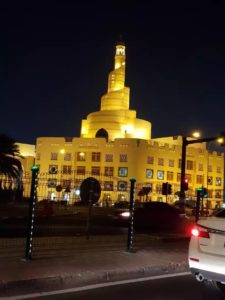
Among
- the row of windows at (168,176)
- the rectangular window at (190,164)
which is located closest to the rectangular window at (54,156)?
the row of windows at (168,176)

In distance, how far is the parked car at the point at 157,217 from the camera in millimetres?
25703

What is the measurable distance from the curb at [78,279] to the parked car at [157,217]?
45.9 feet

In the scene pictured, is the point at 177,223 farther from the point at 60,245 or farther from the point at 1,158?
the point at 1,158

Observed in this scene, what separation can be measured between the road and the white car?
0.51m

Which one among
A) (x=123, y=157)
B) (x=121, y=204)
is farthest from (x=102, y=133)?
(x=121, y=204)

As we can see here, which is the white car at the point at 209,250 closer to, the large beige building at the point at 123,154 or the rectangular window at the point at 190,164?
the large beige building at the point at 123,154

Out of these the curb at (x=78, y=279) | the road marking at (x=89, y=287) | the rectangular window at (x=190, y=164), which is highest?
the rectangular window at (x=190, y=164)

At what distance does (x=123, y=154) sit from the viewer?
98250 mm

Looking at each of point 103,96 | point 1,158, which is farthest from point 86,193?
point 103,96

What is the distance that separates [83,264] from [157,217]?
15768 millimetres

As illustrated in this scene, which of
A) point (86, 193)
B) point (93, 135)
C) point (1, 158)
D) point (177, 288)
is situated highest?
point (93, 135)

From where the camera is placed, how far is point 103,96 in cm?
11650

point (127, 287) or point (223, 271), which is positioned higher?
point (223, 271)

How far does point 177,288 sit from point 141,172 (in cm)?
8842
